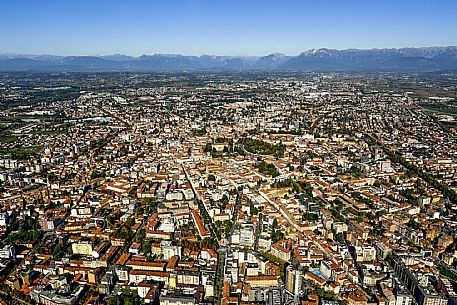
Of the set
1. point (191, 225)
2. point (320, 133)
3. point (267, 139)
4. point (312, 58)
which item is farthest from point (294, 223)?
point (312, 58)

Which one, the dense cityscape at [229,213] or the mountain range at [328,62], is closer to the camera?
the dense cityscape at [229,213]

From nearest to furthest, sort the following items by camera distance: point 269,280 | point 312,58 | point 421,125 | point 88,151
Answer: point 269,280
point 88,151
point 421,125
point 312,58

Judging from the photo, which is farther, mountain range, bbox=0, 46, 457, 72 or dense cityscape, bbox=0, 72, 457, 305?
mountain range, bbox=0, 46, 457, 72

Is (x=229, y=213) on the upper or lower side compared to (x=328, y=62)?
lower

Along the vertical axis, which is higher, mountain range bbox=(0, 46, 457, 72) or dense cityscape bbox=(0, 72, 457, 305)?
mountain range bbox=(0, 46, 457, 72)

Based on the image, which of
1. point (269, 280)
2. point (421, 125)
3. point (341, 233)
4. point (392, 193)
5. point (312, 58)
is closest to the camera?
point (269, 280)

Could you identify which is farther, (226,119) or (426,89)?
(426,89)

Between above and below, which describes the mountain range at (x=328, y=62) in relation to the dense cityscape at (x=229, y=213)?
above

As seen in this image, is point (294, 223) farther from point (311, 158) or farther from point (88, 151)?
point (88, 151)
